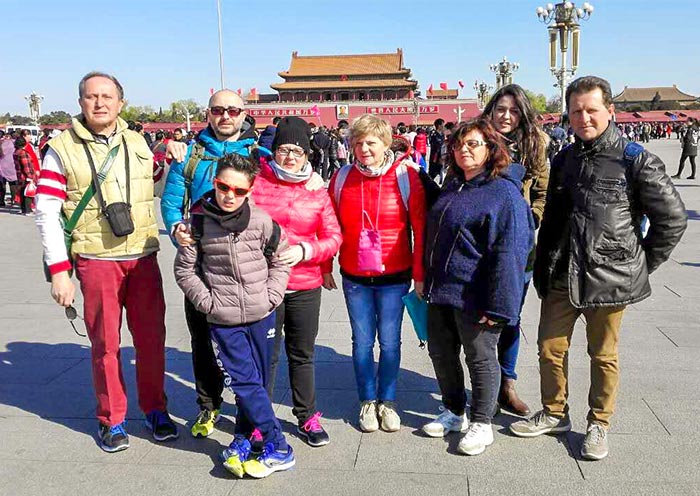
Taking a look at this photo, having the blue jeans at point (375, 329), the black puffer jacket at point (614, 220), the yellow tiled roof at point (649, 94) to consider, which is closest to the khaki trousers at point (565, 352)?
the black puffer jacket at point (614, 220)

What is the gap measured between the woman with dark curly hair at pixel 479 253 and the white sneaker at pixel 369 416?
1.59 ft

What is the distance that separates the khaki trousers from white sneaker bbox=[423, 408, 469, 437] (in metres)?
0.42

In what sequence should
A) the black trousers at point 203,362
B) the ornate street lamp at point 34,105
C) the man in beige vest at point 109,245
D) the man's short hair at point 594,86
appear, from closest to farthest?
the man's short hair at point 594,86 → the man in beige vest at point 109,245 → the black trousers at point 203,362 → the ornate street lamp at point 34,105

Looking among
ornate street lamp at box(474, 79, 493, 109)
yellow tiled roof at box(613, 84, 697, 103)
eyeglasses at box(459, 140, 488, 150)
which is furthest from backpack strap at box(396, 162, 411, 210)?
yellow tiled roof at box(613, 84, 697, 103)

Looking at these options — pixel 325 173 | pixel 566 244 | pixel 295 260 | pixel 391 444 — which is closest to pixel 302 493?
pixel 391 444

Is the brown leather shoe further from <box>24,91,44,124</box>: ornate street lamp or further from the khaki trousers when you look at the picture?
<box>24,91,44,124</box>: ornate street lamp

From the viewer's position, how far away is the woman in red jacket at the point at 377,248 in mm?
3025

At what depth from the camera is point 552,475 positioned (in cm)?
272

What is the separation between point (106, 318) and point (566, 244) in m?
2.21

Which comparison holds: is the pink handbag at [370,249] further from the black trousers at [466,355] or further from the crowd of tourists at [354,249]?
the black trousers at [466,355]

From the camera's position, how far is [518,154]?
3299 millimetres

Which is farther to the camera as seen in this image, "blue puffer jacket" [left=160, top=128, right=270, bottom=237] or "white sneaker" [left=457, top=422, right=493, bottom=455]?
"blue puffer jacket" [left=160, top=128, right=270, bottom=237]

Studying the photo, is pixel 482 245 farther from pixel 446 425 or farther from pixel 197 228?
pixel 197 228

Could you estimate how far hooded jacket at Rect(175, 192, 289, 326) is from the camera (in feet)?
8.89
